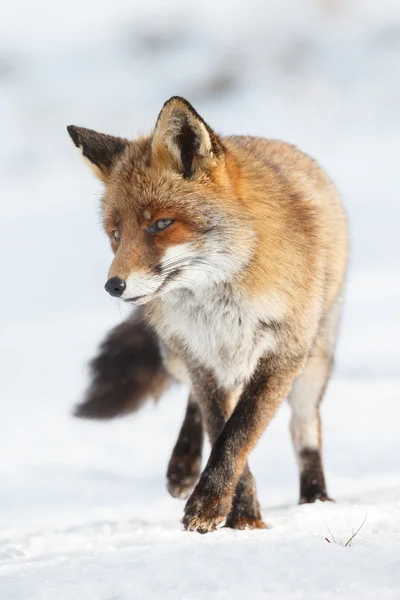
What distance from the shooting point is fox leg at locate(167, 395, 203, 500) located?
5672 millimetres

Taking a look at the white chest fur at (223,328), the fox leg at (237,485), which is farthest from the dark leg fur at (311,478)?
the white chest fur at (223,328)

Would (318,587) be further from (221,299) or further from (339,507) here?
(339,507)

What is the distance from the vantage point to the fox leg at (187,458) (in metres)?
5.67

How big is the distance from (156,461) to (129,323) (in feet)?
4.60

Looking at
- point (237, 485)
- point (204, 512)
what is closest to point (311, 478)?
point (237, 485)

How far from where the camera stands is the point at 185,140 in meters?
4.14

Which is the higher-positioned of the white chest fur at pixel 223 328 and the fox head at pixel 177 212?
the fox head at pixel 177 212

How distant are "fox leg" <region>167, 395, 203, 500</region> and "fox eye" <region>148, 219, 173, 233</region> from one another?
6.72 feet

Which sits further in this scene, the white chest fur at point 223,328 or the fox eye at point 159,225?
the white chest fur at point 223,328

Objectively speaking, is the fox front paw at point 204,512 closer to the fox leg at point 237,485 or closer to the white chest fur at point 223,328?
the fox leg at point 237,485

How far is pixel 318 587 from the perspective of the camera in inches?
96.5

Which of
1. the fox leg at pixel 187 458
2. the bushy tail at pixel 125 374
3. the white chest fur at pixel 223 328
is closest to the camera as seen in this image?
the white chest fur at pixel 223 328

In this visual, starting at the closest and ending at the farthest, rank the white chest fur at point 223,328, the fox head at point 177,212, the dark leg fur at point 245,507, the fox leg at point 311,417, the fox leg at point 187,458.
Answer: the fox head at point 177,212 → the white chest fur at point 223,328 → the dark leg fur at point 245,507 → the fox leg at point 311,417 → the fox leg at point 187,458

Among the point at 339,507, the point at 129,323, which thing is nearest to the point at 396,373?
the point at 129,323
